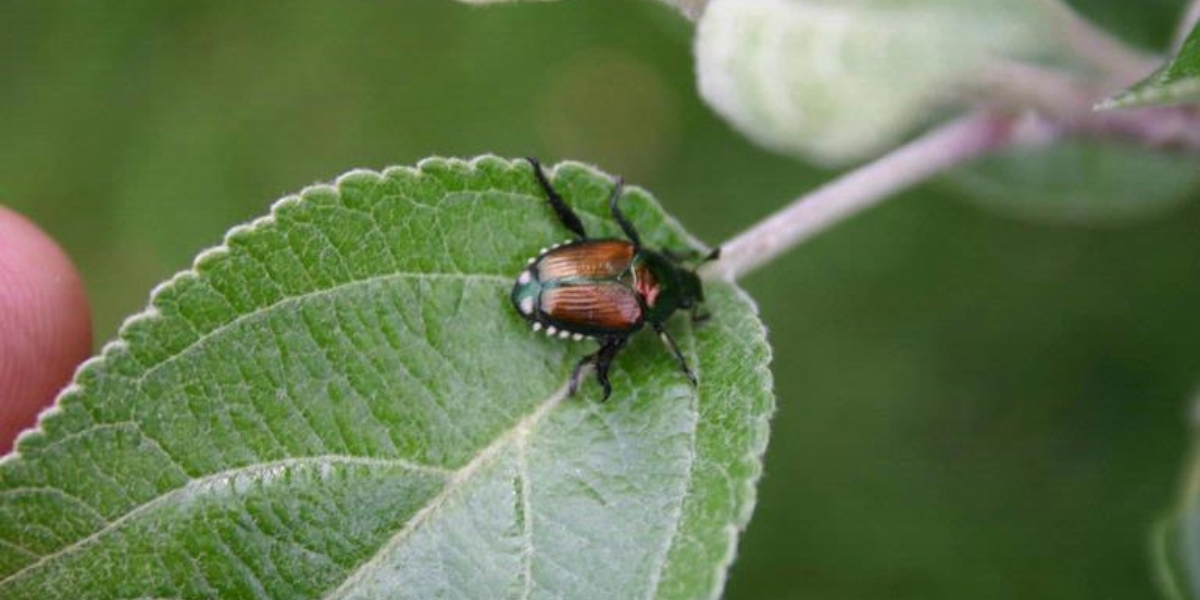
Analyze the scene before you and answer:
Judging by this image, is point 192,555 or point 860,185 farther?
point 860,185

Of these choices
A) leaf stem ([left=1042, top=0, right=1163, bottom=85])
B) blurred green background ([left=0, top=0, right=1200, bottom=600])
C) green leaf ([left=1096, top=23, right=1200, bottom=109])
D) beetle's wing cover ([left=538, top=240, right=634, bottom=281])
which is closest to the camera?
green leaf ([left=1096, top=23, right=1200, bottom=109])

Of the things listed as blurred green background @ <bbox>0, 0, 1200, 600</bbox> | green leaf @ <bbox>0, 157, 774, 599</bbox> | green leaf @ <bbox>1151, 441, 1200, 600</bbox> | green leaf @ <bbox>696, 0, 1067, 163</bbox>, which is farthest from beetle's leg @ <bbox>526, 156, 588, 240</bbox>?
blurred green background @ <bbox>0, 0, 1200, 600</bbox>

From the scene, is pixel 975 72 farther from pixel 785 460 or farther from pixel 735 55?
pixel 785 460

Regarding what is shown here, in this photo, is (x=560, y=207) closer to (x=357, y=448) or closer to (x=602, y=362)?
(x=602, y=362)

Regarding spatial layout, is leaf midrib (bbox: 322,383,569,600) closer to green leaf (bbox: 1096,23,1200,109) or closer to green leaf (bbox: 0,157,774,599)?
green leaf (bbox: 0,157,774,599)

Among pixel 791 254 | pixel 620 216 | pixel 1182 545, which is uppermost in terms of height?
pixel 620 216

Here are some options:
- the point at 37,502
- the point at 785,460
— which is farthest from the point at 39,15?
the point at 37,502

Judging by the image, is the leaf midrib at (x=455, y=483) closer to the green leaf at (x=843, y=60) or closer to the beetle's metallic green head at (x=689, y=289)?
the beetle's metallic green head at (x=689, y=289)

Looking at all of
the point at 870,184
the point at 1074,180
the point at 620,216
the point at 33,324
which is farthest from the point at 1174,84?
the point at 33,324
